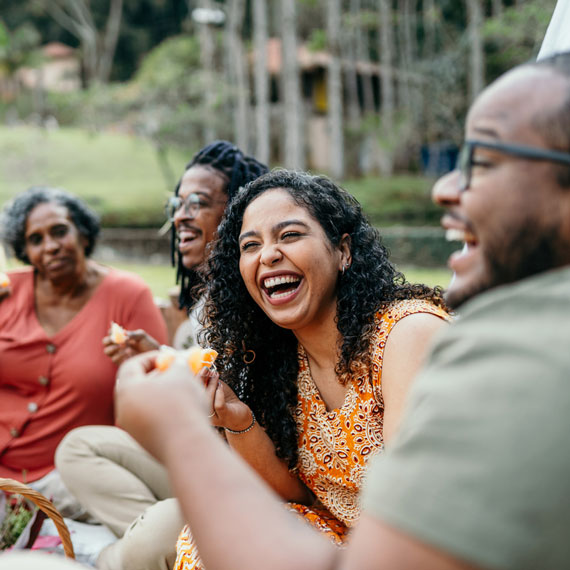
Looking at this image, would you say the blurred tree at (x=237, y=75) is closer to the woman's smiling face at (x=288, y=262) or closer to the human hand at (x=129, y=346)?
the human hand at (x=129, y=346)

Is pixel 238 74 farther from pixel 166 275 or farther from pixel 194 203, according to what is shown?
pixel 194 203

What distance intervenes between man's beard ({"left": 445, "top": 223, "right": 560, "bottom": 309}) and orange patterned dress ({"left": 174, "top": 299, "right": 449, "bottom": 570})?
105 cm

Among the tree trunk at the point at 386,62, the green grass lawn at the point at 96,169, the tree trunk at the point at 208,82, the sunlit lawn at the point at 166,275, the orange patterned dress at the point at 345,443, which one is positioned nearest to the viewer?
the orange patterned dress at the point at 345,443

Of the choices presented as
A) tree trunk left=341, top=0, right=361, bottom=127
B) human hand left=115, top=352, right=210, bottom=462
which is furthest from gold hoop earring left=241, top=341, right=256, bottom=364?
tree trunk left=341, top=0, right=361, bottom=127

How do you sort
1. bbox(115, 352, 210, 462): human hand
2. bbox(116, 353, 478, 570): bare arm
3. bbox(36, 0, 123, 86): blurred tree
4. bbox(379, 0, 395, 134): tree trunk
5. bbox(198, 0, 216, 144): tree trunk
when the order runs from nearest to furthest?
bbox(116, 353, 478, 570): bare arm < bbox(115, 352, 210, 462): human hand < bbox(198, 0, 216, 144): tree trunk < bbox(379, 0, 395, 134): tree trunk < bbox(36, 0, 123, 86): blurred tree

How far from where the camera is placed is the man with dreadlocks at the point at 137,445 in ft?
10.8

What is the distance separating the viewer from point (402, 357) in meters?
2.11

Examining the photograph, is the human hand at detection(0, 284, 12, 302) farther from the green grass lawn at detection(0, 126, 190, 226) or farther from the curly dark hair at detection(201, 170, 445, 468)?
the green grass lawn at detection(0, 126, 190, 226)

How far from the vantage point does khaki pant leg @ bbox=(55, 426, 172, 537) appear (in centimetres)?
329

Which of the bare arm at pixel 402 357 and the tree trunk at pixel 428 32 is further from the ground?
the tree trunk at pixel 428 32

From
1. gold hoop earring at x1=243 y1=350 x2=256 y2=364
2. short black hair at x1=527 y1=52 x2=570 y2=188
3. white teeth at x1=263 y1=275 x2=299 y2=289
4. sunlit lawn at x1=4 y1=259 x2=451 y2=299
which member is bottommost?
sunlit lawn at x1=4 y1=259 x2=451 y2=299

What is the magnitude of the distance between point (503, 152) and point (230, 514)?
79 centimetres

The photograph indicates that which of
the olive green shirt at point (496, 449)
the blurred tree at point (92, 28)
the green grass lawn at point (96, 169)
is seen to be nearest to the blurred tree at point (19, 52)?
the blurred tree at point (92, 28)

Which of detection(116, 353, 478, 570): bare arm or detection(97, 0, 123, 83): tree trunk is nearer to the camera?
detection(116, 353, 478, 570): bare arm
